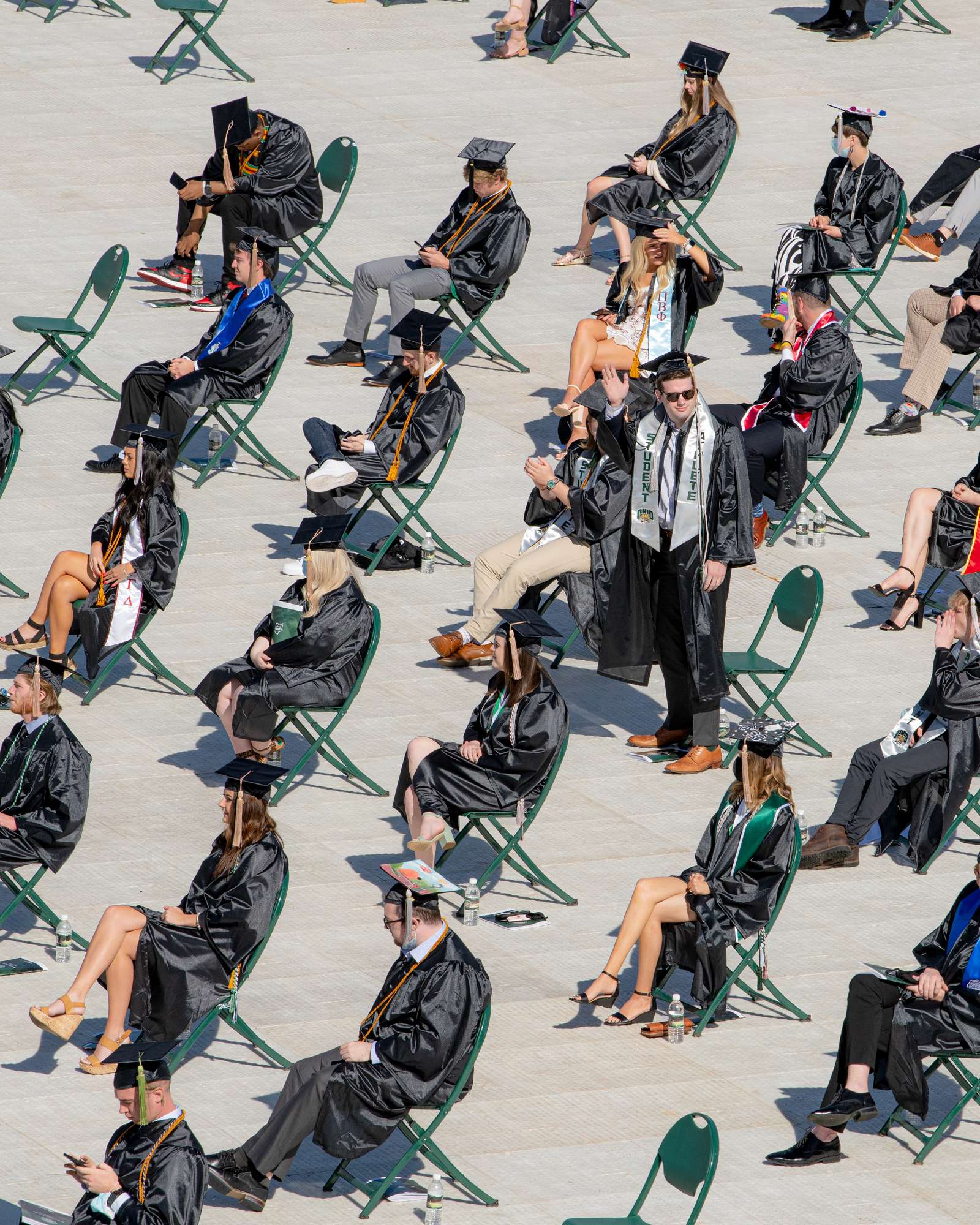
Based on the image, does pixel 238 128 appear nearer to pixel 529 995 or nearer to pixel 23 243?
pixel 23 243

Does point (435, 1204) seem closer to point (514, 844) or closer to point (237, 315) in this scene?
point (514, 844)

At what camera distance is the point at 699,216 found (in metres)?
17.4

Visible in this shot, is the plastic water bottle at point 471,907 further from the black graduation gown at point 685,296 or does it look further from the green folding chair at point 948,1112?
the black graduation gown at point 685,296

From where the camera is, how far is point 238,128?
16.1 m

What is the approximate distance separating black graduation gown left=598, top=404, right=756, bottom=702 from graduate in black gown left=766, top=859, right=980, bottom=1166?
2632 mm

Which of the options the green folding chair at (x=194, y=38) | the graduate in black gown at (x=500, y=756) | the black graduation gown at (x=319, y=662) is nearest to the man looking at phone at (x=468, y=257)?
the black graduation gown at (x=319, y=662)

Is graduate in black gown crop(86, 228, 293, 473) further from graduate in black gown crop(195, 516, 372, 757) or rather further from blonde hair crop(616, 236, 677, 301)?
graduate in black gown crop(195, 516, 372, 757)

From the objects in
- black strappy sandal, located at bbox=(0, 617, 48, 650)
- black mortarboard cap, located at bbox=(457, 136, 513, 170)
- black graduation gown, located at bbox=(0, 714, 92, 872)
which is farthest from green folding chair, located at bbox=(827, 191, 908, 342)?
black graduation gown, located at bbox=(0, 714, 92, 872)

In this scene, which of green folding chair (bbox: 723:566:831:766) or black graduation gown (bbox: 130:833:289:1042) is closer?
black graduation gown (bbox: 130:833:289:1042)

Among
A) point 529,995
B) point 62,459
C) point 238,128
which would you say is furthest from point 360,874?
point 238,128

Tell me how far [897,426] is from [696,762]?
150 inches

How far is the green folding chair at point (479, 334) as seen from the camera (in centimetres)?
1502

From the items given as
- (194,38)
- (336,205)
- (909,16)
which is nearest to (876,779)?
(336,205)

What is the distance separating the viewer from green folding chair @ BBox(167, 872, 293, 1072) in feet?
31.0
